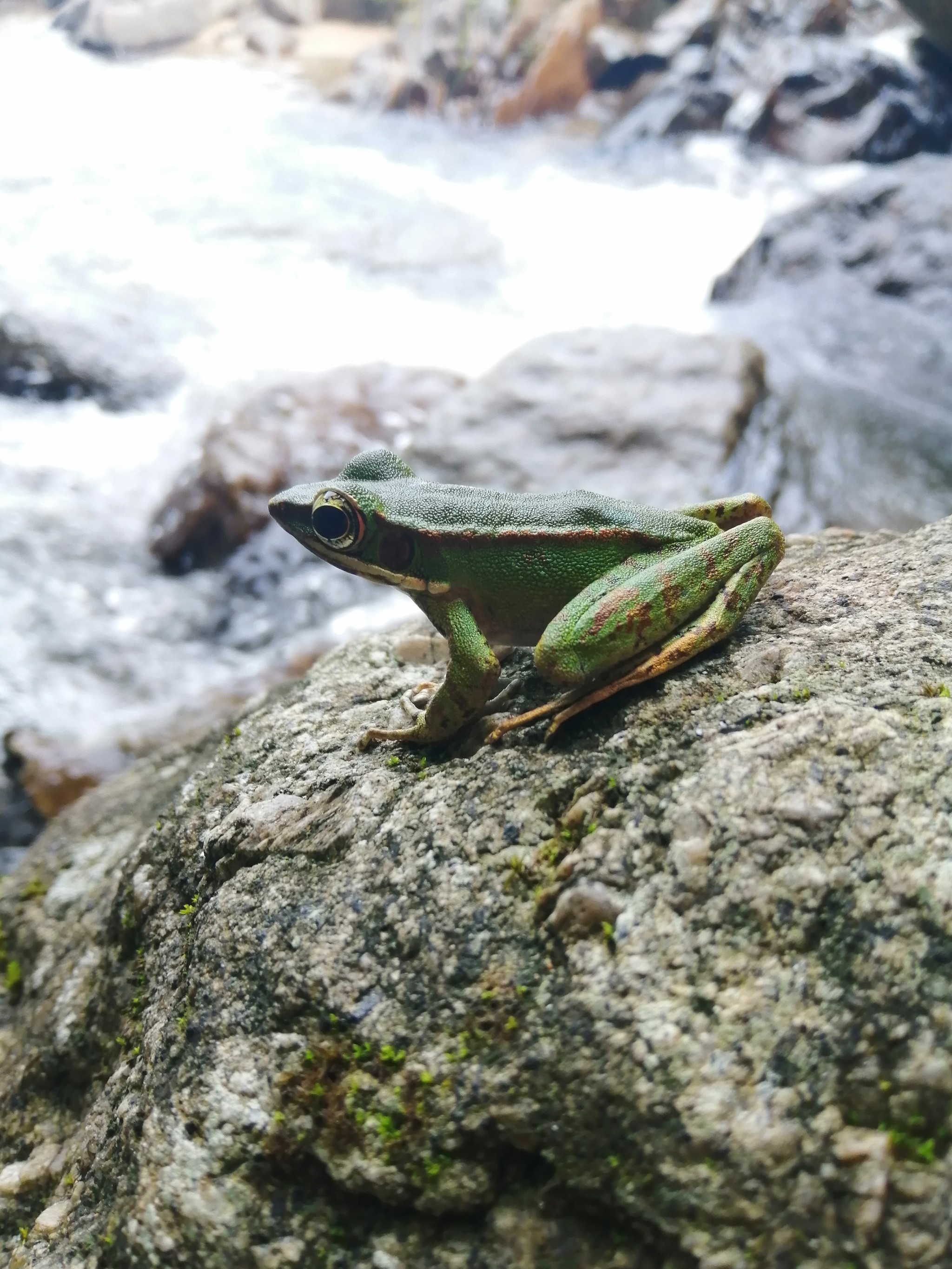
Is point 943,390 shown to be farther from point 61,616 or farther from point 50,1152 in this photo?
point 50,1152

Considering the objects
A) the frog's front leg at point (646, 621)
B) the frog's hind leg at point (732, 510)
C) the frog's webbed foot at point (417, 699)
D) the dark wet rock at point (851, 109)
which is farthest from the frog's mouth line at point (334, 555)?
the dark wet rock at point (851, 109)

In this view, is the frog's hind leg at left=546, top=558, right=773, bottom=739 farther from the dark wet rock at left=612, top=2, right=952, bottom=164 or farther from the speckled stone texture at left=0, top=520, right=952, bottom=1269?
the dark wet rock at left=612, top=2, right=952, bottom=164

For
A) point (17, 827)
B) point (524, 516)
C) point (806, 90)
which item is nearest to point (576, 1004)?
point (524, 516)

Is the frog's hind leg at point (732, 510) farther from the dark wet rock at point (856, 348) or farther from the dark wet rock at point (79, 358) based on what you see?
the dark wet rock at point (79, 358)

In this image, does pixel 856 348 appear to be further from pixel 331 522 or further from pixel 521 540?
pixel 331 522

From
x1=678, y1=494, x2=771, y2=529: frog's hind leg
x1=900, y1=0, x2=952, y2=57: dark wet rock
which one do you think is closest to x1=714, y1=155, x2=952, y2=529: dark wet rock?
x1=900, y1=0, x2=952, y2=57: dark wet rock
